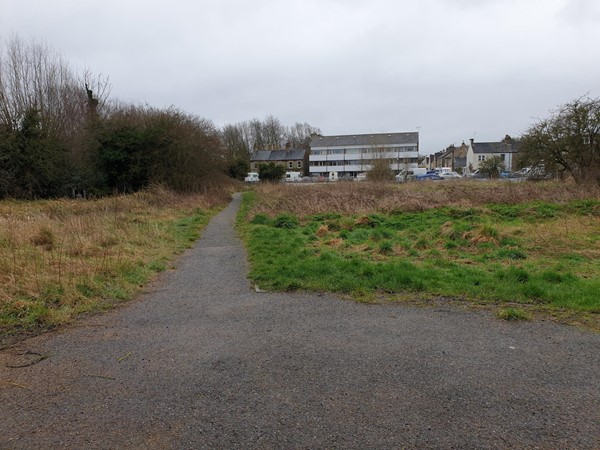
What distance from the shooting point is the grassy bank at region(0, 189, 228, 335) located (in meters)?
5.73

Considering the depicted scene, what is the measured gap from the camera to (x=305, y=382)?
3.62 metres

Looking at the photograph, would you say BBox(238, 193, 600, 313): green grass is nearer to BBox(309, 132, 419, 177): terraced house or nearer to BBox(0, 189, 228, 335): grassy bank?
BBox(0, 189, 228, 335): grassy bank

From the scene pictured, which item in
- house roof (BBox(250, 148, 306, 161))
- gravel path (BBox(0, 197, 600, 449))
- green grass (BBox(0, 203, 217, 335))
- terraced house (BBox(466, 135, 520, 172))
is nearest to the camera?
gravel path (BBox(0, 197, 600, 449))

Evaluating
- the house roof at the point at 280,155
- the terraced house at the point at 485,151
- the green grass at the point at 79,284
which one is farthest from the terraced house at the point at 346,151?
the green grass at the point at 79,284

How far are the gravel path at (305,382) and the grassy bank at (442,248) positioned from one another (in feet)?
3.84

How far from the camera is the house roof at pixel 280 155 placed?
304 feet

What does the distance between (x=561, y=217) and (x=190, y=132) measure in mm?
23100

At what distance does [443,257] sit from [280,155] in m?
86.2

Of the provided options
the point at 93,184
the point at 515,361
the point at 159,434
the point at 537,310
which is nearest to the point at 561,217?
the point at 537,310

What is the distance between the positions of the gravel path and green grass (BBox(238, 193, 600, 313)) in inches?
44.7

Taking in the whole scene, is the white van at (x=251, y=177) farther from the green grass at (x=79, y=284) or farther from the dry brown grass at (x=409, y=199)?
the green grass at (x=79, y=284)

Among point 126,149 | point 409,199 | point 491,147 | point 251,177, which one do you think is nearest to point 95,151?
point 126,149

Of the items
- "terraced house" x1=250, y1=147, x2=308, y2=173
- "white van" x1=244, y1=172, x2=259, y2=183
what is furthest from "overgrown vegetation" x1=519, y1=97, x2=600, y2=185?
"terraced house" x1=250, y1=147, x2=308, y2=173

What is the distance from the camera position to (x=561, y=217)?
14734 mm
